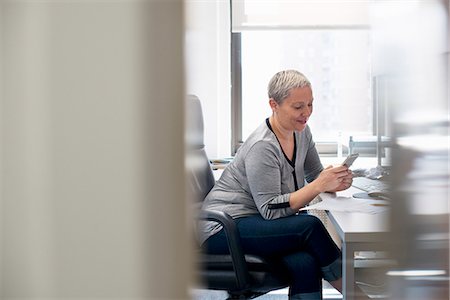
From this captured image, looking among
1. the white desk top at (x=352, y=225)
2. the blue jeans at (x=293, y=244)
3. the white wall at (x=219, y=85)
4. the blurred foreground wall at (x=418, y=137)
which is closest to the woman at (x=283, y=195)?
the blue jeans at (x=293, y=244)

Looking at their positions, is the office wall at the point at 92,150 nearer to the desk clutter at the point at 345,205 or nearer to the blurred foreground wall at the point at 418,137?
the blurred foreground wall at the point at 418,137

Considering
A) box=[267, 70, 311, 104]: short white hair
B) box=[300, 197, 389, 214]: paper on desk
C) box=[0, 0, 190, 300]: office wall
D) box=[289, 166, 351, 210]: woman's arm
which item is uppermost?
box=[267, 70, 311, 104]: short white hair

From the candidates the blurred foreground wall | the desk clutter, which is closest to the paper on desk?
the desk clutter

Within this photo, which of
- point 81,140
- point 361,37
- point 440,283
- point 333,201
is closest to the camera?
point 81,140

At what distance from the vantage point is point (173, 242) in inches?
6.7

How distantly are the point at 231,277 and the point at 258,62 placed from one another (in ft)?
4.95

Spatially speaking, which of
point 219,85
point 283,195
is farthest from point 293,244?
point 219,85

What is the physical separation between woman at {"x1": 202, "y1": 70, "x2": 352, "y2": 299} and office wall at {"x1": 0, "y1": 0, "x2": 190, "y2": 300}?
4.85 ft

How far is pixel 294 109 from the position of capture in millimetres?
1805

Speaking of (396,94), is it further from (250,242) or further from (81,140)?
(250,242)

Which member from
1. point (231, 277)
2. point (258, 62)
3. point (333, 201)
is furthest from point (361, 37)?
point (231, 277)

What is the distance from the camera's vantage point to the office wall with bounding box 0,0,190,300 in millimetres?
167

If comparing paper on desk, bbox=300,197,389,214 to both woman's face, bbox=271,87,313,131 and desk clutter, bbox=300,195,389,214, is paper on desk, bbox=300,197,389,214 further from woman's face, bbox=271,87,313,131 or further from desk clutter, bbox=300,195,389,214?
woman's face, bbox=271,87,313,131

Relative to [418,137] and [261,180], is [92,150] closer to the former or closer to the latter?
[418,137]
